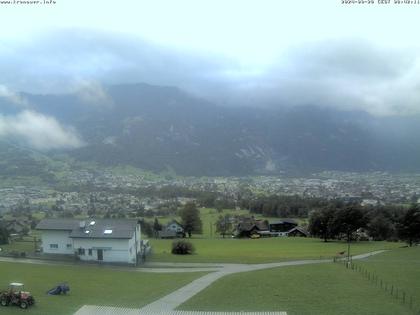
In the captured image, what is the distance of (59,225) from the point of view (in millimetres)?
56312

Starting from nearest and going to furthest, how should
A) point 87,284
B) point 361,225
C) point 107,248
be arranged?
point 87,284
point 107,248
point 361,225

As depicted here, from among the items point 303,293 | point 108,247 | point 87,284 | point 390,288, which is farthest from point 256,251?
point 303,293

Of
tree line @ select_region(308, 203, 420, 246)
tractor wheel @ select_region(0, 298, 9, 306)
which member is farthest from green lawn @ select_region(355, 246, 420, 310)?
tractor wheel @ select_region(0, 298, 9, 306)

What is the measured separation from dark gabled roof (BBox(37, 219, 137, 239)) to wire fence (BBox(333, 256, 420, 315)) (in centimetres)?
2222

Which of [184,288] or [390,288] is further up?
[390,288]

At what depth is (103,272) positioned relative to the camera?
44.5 m

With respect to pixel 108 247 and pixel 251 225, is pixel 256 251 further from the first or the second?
pixel 251 225

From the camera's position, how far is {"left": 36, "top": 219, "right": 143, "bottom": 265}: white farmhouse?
51.6 meters

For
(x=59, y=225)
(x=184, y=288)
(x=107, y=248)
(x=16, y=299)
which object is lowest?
(x=184, y=288)

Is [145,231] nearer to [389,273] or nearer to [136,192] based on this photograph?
[389,273]

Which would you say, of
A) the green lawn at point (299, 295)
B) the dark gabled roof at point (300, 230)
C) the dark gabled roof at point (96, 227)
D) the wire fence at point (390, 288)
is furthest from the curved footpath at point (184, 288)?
the dark gabled roof at point (300, 230)

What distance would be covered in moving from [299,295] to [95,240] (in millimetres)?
27542

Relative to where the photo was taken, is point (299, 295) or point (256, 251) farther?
point (256, 251)

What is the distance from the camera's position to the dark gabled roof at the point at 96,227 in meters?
52.1
